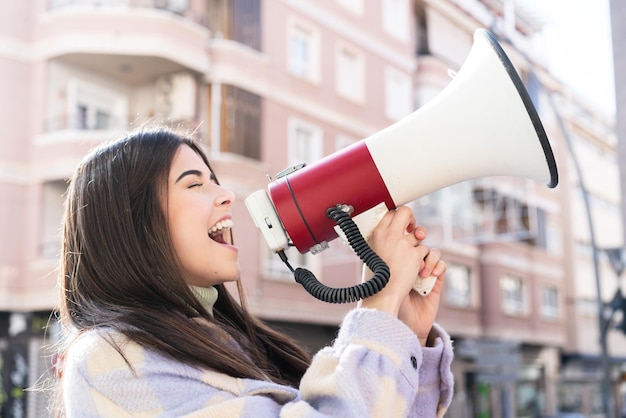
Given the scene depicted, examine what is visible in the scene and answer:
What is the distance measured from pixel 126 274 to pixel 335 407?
0.49m

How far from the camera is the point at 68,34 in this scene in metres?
12.4

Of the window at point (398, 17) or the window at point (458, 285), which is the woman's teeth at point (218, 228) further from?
the window at point (458, 285)

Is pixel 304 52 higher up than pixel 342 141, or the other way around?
pixel 304 52

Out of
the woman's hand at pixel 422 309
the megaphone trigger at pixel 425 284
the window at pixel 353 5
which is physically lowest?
the woman's hand at pixel 422 309

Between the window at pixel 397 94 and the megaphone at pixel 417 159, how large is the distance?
49.9 ft

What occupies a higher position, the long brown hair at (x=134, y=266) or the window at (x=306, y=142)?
the window at (x=306, y=142)

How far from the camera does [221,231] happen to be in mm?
1738

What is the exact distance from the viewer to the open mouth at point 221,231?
172cm

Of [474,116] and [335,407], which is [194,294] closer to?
[335,407]

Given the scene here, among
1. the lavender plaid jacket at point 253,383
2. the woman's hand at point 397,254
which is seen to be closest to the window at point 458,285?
the woman's hand at point 397,254

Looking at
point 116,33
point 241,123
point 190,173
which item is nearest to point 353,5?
point 241,123

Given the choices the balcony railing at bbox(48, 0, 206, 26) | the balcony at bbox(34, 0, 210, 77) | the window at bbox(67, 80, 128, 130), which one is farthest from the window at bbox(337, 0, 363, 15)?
the window at bbox(67, 80, 128, 130)

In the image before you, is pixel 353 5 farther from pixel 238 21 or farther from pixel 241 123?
pixel 241 123

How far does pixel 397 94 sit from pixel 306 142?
3247mm
